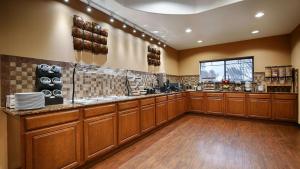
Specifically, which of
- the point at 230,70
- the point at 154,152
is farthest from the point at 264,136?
the point at 230,70

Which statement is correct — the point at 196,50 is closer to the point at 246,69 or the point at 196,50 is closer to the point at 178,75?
the point at 178,75

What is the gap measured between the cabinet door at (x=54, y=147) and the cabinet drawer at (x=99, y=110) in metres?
0.18

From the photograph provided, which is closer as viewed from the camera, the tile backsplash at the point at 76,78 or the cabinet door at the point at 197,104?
the tile backsplash at the point at 76,78

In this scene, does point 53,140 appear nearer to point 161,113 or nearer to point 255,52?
point 161,113

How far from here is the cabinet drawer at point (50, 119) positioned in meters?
1.61

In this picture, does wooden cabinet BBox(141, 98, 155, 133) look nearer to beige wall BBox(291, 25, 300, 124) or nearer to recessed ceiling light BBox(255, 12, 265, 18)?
recessed ceiling light BBox(255, 12, 265, 18)

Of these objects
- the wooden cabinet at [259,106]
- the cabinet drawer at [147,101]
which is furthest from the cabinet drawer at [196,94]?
the cabinet drawer at [147,101]

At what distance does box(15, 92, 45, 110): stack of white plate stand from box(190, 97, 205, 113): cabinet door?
4.85 metres

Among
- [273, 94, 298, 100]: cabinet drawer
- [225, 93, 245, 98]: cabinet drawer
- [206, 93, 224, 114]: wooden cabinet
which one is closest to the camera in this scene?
[273, 94, 298, 100]: cabinet drawer

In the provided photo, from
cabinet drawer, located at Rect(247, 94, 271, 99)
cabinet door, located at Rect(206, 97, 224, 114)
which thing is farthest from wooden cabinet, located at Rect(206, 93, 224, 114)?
cabinet drawer, located at Rect(247, 94, 271, 99)

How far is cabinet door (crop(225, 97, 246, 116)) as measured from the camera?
16.4 feet

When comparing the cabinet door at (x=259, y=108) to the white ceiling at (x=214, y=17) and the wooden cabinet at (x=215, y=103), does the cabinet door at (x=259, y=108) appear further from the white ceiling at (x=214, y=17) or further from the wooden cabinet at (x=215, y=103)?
the white ceiling at (x=214, y=17)

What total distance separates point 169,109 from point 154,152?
1.91 meters

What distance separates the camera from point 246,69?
18.0 feet
